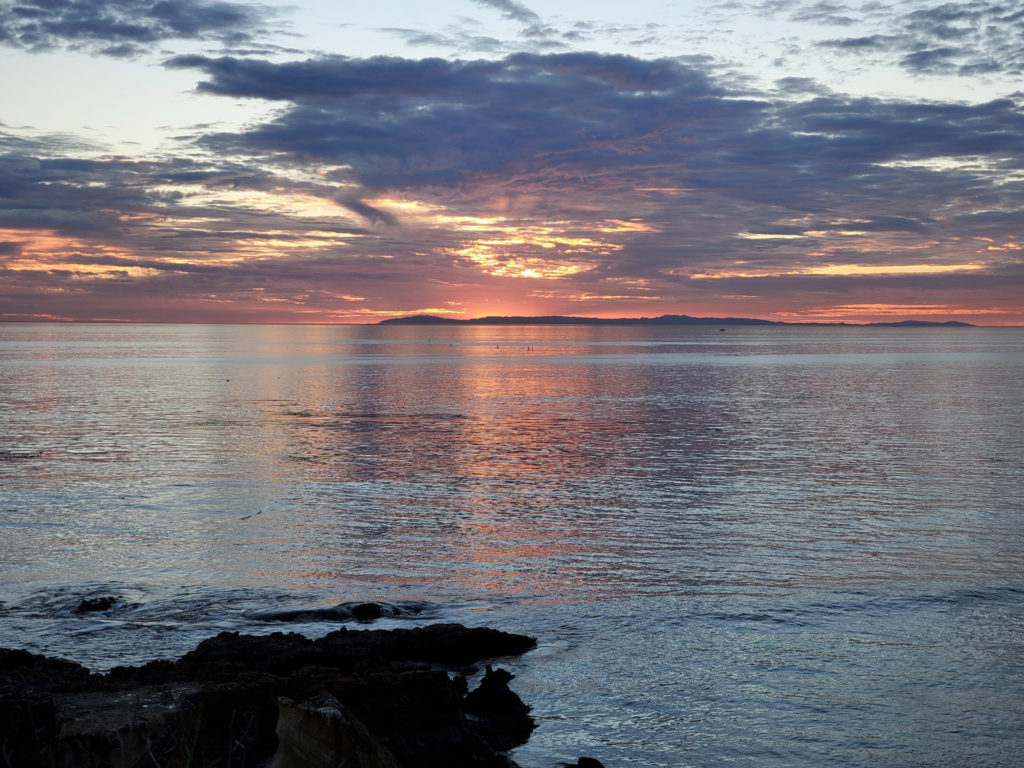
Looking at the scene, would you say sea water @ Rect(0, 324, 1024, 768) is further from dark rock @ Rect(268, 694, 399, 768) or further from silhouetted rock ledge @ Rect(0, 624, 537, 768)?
dark rock @ Rect(268, 694, 399, 768)

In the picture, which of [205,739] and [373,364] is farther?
[373,364]

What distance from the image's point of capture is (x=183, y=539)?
24484mm

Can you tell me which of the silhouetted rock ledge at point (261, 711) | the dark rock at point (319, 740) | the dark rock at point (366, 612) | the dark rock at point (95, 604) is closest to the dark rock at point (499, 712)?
the silhouetted rock ledge at point (261, 711)

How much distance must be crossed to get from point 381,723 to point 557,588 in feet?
28.7

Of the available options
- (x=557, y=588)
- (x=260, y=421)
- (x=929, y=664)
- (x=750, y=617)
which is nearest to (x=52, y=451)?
(x=260, y=421)

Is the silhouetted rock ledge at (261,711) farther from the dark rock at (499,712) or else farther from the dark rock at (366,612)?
the dark rock at (366,612)

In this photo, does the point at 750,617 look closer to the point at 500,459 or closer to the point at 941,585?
the point at 941,585

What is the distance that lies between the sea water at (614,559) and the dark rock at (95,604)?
0.24 meters

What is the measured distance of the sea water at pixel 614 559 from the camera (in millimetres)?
13523

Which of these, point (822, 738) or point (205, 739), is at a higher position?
point (205, 739)

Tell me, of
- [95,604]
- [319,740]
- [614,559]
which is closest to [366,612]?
[95,604]

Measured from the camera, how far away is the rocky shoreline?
31.2 feet

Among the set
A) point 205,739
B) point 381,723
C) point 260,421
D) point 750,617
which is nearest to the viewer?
point 205,739

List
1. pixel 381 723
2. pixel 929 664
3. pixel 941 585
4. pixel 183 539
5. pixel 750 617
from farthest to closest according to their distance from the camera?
pixel 183 539
pixel 941 585
pixel 750 617
pixel 929 664
pixel 381 723
